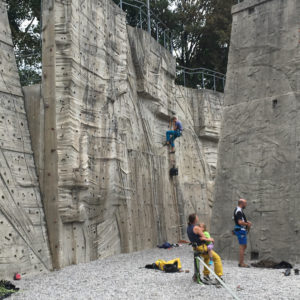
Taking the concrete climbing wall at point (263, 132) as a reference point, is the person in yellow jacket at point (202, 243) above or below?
below

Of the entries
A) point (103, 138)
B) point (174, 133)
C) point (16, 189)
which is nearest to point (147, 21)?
point (174, 133)

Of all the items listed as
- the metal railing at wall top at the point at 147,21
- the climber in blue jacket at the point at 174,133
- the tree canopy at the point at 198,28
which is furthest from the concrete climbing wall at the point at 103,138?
the tree canopy at the point at 198,28

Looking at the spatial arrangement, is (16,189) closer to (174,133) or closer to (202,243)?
(202,243)

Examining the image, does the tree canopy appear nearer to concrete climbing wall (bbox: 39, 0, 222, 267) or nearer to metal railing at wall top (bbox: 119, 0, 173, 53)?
metal railing at wall top (bbox: 119, 0, 173, 53)

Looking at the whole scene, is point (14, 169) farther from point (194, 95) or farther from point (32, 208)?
point (194, 95)

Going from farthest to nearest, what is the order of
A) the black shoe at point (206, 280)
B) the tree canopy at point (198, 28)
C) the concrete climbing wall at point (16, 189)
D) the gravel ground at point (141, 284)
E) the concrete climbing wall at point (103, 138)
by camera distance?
the tree canopy at point (198, 28) < the concrete climbing wall at point (103, 138) < the concrete climbing wall at point (16, 189) < the black shoe at point (206, 280) < the gravel ground at point (141, 284)

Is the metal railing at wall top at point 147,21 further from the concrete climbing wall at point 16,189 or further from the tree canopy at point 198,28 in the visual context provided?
the concrete climbing wall at point 16,189

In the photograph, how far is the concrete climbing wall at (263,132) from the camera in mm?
9984

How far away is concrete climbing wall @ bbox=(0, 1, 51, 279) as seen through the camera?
8367mm

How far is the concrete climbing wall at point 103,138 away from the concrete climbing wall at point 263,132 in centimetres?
277

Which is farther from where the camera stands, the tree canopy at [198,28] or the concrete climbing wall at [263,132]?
the tree canopy at [198,28]

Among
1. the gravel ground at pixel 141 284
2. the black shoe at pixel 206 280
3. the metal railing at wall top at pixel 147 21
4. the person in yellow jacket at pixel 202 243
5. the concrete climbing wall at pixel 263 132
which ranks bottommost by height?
the gravel ground at pixel 141 284

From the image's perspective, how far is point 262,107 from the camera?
Result: 10.7 metres

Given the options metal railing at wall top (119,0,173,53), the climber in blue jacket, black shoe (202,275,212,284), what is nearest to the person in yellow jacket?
black shoe (202,275,212,284)
